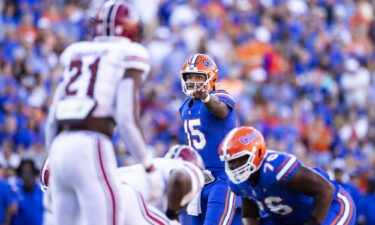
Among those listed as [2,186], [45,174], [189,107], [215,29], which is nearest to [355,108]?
[215,29]

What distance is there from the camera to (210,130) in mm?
7418

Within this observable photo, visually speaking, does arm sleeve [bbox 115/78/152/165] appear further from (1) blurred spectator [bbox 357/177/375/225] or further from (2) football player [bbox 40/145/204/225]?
(1) blurred spectator [bbox 357/177/375/225]

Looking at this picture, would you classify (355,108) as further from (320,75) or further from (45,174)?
(45,174)

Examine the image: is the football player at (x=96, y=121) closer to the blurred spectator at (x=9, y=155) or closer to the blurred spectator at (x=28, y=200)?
the blurred spectator at (x=28, y=200)

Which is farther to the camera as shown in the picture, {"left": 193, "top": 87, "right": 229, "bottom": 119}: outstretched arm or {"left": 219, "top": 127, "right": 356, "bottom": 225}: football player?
{"left": 193, "top": 87, "right": 229, "bottom": 119}: outstretched arm

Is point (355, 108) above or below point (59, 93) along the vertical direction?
below

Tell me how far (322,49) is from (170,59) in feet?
14.3

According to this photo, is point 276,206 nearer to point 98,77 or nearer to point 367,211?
point 98,77

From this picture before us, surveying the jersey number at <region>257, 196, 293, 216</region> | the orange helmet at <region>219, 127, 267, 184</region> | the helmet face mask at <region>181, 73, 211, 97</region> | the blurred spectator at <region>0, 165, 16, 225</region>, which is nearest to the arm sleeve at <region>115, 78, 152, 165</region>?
the orange helmet at <region>219, 127, 267, 184</region>

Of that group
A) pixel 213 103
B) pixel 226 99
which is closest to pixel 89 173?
pixel 213 103

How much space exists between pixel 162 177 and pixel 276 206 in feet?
3.25

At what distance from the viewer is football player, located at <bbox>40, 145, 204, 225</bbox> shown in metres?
5.70

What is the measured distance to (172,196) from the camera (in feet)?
18.9

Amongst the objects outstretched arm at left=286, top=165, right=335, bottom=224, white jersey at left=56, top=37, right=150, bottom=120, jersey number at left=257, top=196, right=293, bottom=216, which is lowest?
jersey number at left=257, top=196, right=293, bottom=216
